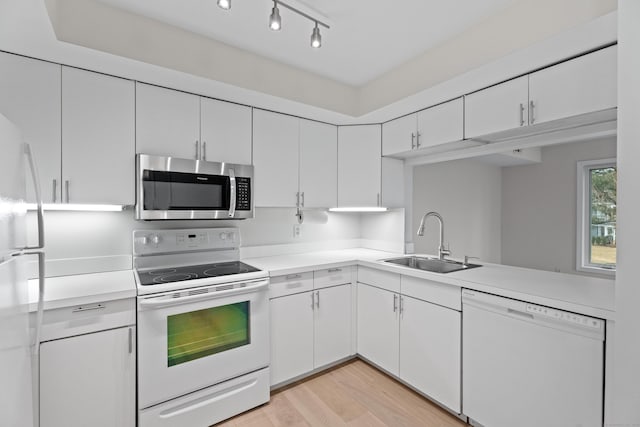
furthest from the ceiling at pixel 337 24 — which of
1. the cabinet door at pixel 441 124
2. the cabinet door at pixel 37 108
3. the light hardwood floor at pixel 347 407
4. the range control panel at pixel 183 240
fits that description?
the light hardwood floor at pixel 347 407

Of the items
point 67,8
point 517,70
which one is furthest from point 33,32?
point 517,70

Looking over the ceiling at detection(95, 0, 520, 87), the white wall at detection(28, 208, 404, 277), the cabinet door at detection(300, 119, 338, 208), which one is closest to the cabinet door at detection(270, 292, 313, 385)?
the white wall at detection(28, 208, 404, 277)

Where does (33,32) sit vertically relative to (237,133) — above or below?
above

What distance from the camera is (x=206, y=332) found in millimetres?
1949

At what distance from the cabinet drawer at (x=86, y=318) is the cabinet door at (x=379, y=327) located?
174 cm

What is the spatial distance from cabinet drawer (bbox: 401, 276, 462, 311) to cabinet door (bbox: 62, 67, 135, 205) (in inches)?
80.0

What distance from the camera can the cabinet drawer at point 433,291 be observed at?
6.40ft

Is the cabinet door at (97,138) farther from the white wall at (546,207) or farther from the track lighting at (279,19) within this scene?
the white wall at (546,207)

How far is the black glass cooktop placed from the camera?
1913mm

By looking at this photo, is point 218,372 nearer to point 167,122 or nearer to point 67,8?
point 167,122

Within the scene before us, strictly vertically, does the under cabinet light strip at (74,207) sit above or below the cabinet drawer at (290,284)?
above

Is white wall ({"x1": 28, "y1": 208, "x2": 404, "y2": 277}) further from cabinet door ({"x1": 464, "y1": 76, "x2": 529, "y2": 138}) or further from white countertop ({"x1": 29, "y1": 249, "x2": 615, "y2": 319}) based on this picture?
cabinet door ({"x1": 464, "y1": 76, "x2": 529, "y2": 138})

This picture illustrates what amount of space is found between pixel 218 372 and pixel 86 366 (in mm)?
717

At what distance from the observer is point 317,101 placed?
2.67 metres
